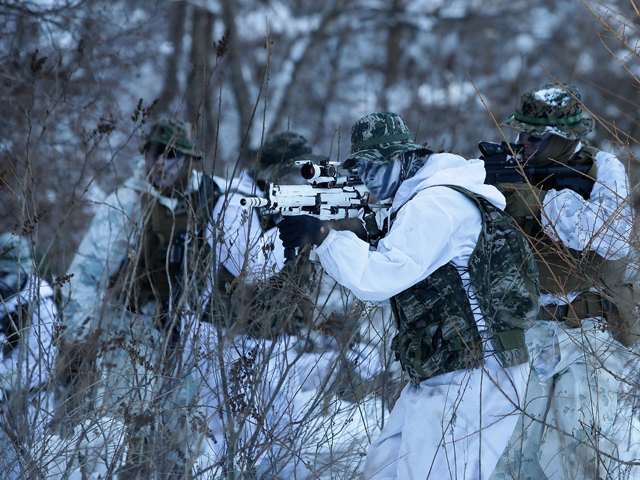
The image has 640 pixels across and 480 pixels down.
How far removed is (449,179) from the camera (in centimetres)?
246

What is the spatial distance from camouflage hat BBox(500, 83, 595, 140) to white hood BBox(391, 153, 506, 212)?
0.78 m

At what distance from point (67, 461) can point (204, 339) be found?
794 mm

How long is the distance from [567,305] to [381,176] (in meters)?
1.18

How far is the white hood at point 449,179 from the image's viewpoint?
8.06 ft

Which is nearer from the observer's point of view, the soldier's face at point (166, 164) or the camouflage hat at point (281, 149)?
the soldier's face at point (166, 164)

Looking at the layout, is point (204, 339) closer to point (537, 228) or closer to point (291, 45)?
point (537, 228)

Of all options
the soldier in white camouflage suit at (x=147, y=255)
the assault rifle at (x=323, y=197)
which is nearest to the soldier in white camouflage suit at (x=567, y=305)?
the assault rifle at (x=323, y=197)

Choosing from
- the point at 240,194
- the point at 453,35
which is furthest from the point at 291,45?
the point at 240,194

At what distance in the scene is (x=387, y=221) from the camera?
112 inches

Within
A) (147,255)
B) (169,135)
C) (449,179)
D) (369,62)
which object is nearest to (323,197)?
(449,179)

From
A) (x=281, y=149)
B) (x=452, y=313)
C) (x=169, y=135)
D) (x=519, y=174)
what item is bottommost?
(x=452, y=313)

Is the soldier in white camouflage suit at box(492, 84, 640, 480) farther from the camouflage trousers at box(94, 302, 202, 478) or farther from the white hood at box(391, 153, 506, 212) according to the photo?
the camouflage trousers at box(94, 302, 202, 478)

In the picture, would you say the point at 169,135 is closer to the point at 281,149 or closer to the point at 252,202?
the point at 281,149

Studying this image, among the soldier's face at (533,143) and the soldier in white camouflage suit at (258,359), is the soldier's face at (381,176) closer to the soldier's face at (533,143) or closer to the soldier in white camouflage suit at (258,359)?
the soldier in white camouflage suit at (258,359)
